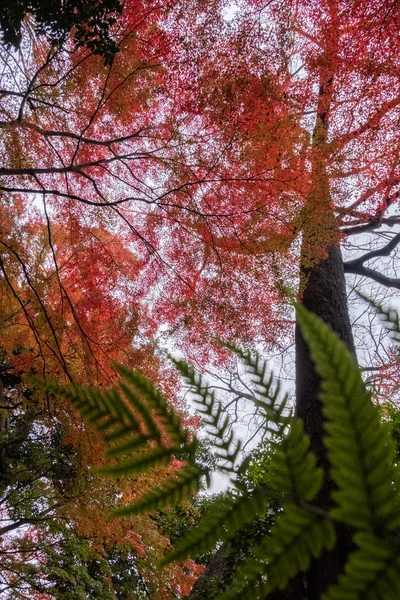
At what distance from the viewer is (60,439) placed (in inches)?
293

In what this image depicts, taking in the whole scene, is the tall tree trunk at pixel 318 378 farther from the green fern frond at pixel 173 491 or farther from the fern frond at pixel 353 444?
the fern frond at pixel 353 444

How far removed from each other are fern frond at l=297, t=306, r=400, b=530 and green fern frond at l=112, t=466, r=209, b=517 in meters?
0.24

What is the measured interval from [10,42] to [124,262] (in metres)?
5.81

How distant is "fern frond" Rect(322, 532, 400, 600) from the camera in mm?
375

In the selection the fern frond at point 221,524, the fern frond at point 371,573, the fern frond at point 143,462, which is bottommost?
the fern frond at point 371,573

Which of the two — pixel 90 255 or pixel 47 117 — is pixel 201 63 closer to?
pixel 47 117

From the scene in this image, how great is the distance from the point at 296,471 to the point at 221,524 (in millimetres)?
154

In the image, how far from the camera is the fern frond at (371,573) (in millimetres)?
375

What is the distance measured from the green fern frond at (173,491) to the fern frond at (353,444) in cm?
24

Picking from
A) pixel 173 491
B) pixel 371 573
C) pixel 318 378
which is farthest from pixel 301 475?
pixel 318 378

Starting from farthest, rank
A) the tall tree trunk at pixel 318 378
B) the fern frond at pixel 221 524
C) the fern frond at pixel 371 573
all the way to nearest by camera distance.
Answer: the tall tree trunk at pixel 318 378
the fern frond at pixel 221 524
the fern frond at pixel 371 573

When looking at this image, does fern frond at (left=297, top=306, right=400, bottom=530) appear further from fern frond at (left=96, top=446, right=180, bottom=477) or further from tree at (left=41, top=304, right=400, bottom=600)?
fern frond at (left=96, top=446, right=180, bottom=477)

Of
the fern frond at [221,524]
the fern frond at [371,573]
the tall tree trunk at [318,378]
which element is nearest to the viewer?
the fern frond at [371,573]

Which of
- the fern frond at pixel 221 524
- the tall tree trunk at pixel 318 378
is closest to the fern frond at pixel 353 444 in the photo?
the fern frond at pixel 221 524
